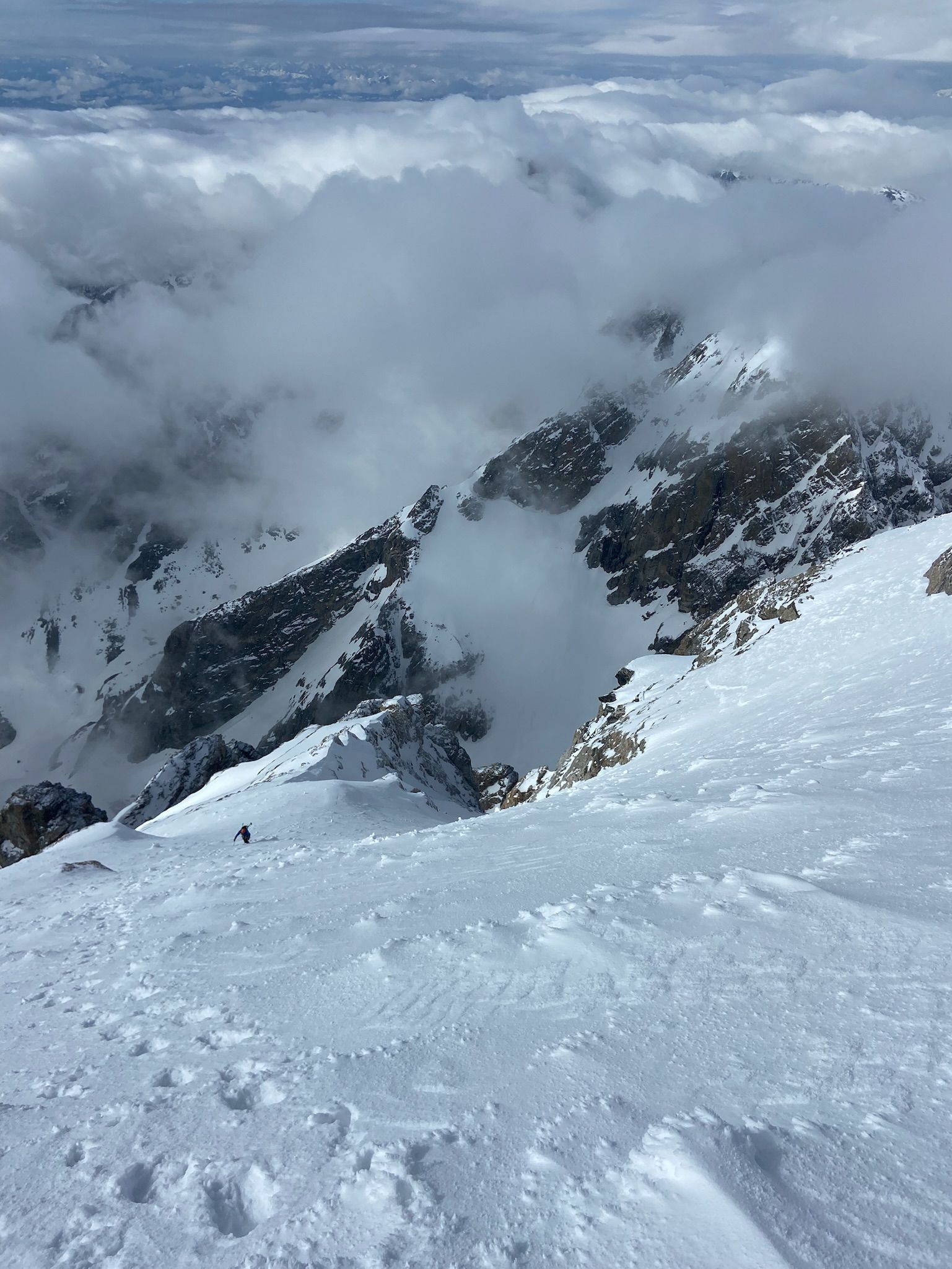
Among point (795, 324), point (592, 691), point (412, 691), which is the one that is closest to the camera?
point (592, 691)

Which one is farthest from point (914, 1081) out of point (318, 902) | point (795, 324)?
point (795, 324)

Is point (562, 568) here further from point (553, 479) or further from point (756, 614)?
point (756, 614)

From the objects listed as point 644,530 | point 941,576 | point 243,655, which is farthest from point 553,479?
point 941,576

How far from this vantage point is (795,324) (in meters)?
194

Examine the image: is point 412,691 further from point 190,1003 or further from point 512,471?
point 190,1003

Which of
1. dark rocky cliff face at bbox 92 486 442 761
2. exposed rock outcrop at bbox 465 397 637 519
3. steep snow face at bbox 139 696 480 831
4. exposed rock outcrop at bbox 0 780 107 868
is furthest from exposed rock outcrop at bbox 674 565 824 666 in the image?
exposed rock outcrop at bbox 465 397 637 519

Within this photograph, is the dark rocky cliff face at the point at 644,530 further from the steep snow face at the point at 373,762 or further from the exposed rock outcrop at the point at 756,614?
the exposed rock outcrop at the point at 756,614

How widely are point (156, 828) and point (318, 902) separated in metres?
28.2

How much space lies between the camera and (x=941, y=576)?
3156 cm

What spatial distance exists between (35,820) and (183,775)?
19.3 meters

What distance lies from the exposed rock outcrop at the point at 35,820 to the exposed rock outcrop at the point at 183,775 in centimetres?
769

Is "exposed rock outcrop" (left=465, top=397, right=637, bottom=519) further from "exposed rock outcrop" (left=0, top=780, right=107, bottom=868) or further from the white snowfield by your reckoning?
the white snowfield

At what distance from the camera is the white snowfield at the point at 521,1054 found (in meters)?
5.01

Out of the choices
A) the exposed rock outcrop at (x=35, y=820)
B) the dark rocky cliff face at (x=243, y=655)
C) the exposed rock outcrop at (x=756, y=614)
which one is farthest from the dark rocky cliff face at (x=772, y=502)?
the exposed rock outcrop at (x=35, y=820)
